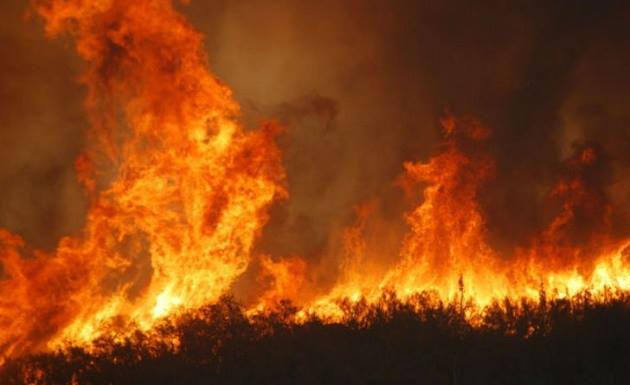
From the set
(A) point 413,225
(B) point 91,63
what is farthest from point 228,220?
(A) point 413,225

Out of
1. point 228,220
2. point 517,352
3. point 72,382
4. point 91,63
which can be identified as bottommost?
point 72,382

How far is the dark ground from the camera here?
798 cm

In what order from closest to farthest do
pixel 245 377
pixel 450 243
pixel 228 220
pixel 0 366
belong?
1. pixel 245 377
2. pixel 0 366
3. pixel 228 220
4. pixel 450 243

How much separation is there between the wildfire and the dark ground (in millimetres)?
2101

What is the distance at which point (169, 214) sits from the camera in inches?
558

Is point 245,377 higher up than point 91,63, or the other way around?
point 91,63

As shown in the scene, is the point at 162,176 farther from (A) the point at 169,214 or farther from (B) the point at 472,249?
(B) the point at 472,249

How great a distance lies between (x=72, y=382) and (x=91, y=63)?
27.2ft

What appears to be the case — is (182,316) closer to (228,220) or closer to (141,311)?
(141,311)

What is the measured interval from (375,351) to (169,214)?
6894mm

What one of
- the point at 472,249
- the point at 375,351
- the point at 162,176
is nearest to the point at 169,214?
the point at 162,176

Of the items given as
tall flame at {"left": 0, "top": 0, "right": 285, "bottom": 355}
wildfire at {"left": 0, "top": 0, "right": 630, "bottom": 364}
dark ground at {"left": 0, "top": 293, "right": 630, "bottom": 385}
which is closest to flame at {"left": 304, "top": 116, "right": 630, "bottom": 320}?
wildfire at {"left": 0, "top": 0, "right": 630, "bottom": 364}

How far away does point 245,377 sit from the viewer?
8.23m

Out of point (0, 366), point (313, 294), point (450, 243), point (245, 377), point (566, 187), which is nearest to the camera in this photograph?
point (245, 377)
